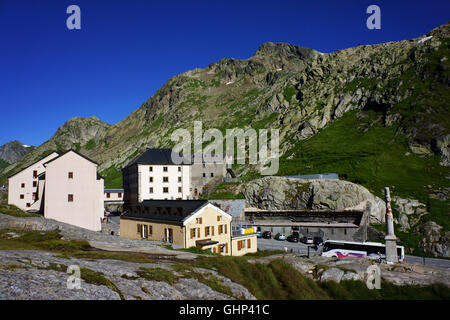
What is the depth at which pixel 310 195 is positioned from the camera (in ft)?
218

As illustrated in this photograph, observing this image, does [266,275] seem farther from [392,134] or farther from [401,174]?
[392,134]

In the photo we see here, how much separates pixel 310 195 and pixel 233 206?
18597 mm

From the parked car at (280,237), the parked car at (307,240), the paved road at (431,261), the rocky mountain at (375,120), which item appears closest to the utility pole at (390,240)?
the paved road at (431,261)

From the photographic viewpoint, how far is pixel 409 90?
345 ft

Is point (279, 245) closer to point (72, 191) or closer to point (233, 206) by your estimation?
point (233, 206)

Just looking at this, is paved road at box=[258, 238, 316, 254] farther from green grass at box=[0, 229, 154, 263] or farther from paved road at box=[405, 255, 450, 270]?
green grass at box=[0, 229, 154, 263]

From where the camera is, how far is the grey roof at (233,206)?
227 feet

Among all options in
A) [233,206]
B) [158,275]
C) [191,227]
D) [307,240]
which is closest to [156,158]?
[233,206]

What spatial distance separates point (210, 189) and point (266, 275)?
72063 millimetres

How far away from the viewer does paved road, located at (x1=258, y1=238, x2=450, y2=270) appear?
41125mm

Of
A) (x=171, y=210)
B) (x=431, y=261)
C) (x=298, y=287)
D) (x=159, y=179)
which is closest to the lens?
(x=298, y=287)

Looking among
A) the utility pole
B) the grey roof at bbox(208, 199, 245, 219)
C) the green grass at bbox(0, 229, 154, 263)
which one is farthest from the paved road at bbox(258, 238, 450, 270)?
the green grass at bbox(0, 229, 154, 263)

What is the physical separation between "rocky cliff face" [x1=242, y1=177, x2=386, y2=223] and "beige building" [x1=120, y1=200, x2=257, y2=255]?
24.3 metres

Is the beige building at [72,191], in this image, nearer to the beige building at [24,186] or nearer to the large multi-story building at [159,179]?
the beige building at [24,186]
